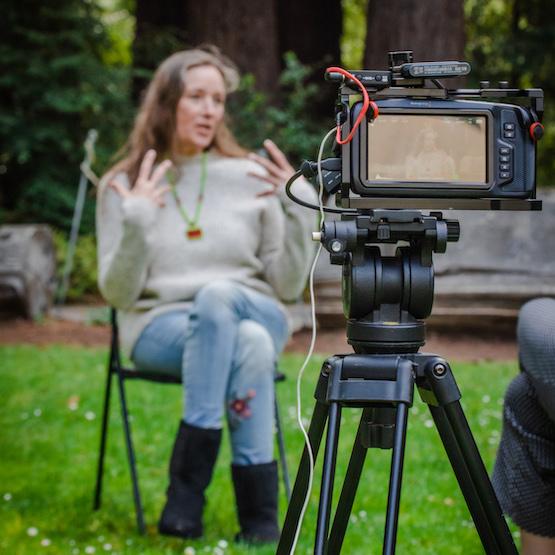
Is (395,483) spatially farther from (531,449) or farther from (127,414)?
(127,414)

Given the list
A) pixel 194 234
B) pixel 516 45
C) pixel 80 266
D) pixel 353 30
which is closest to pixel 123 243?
pixel 194 234

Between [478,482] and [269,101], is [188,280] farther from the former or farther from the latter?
[269,101]

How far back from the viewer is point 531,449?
1836 millimetres

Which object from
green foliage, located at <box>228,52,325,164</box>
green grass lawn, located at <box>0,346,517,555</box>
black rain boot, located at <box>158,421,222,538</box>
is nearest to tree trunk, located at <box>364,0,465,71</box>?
green foliage, located at <box>228,52,325,164</box>

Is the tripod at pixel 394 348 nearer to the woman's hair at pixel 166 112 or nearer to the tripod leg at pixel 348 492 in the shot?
the tripod leg at pixel 348 492

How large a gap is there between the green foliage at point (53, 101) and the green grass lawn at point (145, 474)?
3.86 metres

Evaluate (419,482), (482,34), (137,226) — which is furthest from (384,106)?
(482,34)

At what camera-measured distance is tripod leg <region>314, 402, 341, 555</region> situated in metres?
1.36

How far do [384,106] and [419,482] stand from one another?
196cm

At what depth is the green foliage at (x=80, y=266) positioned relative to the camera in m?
7.93

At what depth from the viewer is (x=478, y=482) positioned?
4.94 ft

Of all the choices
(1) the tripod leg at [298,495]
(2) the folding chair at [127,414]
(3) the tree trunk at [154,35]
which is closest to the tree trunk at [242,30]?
(3) the tree trunk at [154,35]

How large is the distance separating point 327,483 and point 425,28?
18.6 feet

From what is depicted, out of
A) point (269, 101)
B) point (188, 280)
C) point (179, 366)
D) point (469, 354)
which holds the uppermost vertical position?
point (269, 101)
